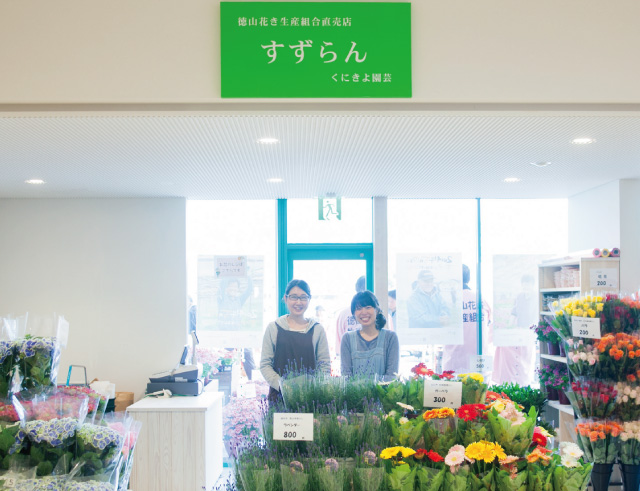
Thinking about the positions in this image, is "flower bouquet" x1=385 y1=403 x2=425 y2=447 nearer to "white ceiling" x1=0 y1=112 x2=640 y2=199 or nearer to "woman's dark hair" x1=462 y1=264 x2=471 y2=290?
"white ceiling" x1=0 y1=112 x2=640 y2=199

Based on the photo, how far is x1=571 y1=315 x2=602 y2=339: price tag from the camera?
14.1 ft

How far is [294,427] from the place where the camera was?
2449 millimetres

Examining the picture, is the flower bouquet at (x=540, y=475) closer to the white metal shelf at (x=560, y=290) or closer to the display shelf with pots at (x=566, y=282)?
the display shelf with pots at (x=566, y=282)

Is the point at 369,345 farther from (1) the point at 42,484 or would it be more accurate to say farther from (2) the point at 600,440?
(1) the point at 42,484

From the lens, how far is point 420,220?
6648 mm

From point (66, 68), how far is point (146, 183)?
2.25m

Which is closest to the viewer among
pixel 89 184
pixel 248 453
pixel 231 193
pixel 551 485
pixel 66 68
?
pixel 551 485

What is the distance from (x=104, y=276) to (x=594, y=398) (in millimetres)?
4614

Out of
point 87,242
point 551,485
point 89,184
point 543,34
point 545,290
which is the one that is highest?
point 543,34

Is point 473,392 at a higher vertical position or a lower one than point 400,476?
higher

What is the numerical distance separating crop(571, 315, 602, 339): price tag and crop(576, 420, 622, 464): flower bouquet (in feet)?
2.03

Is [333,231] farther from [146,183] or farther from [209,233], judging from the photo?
[146,183]

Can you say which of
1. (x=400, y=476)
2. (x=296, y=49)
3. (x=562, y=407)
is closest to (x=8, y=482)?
(x=400, y=476)

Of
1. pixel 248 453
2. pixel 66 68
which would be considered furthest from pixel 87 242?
pixel 248 453
